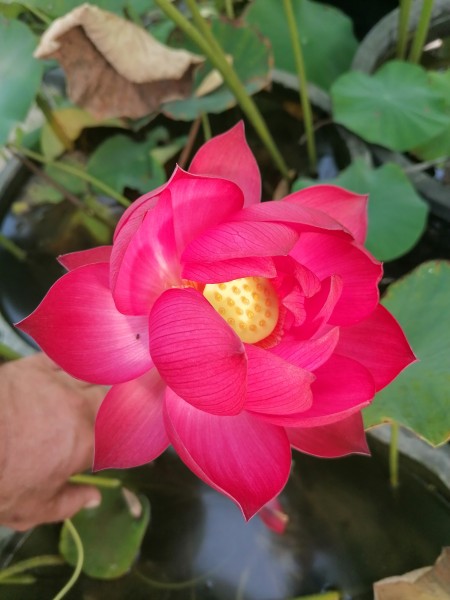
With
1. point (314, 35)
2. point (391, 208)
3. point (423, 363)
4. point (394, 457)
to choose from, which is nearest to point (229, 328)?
point (423, 363)

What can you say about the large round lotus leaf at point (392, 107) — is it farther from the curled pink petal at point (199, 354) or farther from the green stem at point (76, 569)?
the green stem at point (76, 569)

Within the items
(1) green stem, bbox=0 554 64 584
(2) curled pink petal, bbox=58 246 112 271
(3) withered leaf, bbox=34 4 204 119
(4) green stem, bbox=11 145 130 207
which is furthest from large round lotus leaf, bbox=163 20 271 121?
(1) green stem, bbox=0 554 64 584

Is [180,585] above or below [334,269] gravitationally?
below

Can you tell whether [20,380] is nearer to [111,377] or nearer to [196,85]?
[111,377]

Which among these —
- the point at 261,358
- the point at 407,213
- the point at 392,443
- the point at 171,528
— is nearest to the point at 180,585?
the point at 171,528

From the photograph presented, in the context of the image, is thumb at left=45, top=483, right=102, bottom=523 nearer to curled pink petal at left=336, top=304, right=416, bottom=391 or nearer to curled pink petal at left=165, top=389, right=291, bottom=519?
curled pink petal at left=165, top=389, right=291, bottom=519

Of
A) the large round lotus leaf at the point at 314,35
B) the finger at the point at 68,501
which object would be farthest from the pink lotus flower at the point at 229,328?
the large round lotus leaf at the point at 314,35

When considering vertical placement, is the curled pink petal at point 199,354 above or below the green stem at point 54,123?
below
